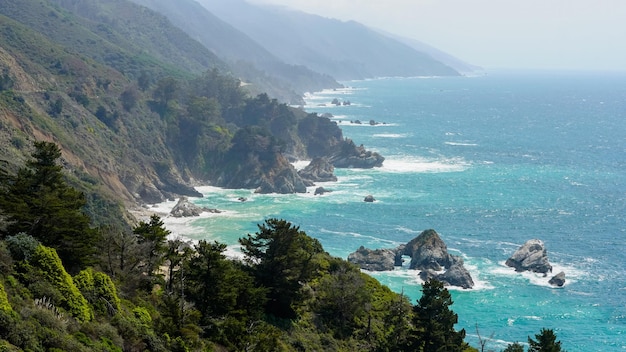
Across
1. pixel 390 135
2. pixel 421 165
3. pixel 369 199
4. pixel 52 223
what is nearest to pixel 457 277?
pixel 369 199

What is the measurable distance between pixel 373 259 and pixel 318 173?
175ft

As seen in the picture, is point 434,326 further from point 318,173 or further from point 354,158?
point 354,158

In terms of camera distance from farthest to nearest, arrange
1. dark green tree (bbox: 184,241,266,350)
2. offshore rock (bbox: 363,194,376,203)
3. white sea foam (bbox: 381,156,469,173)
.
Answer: white sea foam (bbox: 381,156,469,173) → offshore rock (bbox: 363,194,376,203) → dark green tree (bbox: 184,241,266,350)

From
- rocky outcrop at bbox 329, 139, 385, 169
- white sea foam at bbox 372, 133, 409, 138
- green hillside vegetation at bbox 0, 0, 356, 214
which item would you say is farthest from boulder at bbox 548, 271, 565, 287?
white sea foam at bbox 372, 133, 409, 138

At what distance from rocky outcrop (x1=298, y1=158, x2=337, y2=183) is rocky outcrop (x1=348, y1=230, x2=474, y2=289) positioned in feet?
161

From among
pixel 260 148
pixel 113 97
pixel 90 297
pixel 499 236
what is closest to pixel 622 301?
pixel 499 236

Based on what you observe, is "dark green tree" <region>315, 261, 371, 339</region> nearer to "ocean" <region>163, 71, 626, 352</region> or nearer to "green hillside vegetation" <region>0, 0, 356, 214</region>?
"ocean" <region>163, 71, 626, 352</region>

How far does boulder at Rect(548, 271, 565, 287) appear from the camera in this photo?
7856cm

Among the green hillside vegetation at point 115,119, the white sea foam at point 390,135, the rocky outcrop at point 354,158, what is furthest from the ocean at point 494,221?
the white sea foam at point 390,135

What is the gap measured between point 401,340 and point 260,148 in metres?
91.2

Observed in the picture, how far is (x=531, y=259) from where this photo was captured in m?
83.6

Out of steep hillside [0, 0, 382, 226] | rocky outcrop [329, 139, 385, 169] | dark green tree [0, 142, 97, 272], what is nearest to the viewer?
dark green tree [0, 142, 97, 272]

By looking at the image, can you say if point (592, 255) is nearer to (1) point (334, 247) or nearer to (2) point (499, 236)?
(2) point (499, 236)

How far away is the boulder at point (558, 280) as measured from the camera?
258 feet
